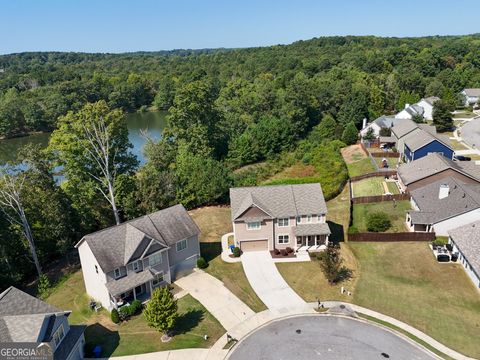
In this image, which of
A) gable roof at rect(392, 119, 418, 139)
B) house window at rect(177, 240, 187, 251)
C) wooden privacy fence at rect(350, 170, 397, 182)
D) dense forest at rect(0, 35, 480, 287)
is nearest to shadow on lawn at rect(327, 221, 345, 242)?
Result: dense forest at rect(0, 35, 480, 287)

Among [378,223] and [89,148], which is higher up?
[89,148]

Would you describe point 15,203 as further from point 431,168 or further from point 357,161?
point 357,161

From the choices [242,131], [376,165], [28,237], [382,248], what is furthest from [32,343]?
[242,131]

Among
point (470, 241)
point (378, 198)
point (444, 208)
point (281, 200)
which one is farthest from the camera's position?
point (378, 198)

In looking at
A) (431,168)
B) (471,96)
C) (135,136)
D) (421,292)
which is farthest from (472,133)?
(135,136)

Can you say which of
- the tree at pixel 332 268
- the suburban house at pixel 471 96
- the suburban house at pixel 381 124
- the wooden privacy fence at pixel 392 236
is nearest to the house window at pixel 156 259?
the tree at pixel 332 268

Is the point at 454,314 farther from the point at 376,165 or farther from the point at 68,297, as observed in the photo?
the point at 376,165

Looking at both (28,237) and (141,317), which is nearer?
(141,317)
